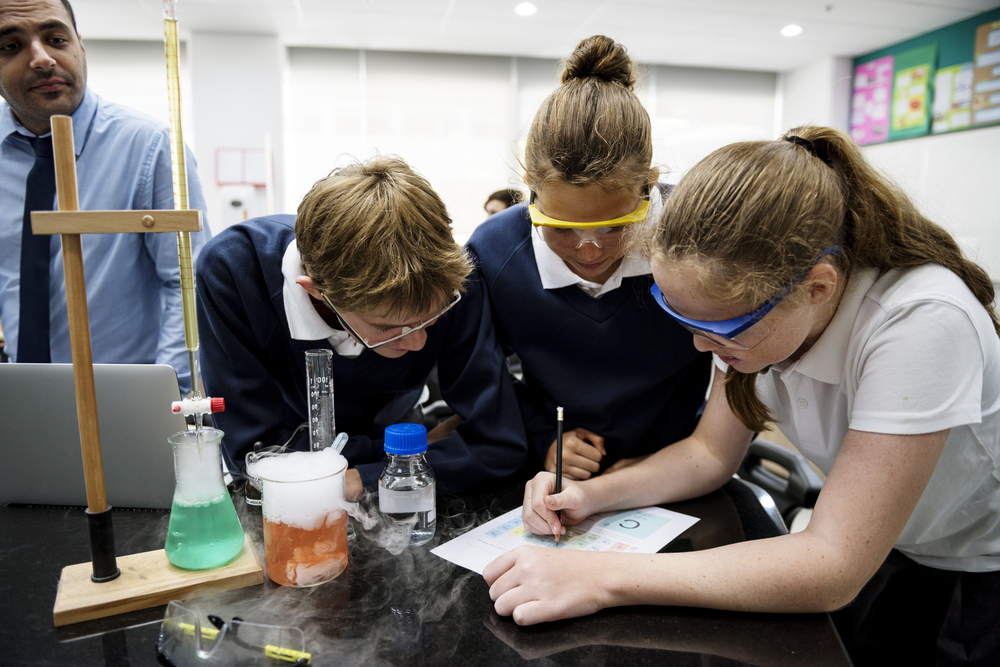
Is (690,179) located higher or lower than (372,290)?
higher

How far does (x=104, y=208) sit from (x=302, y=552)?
138 centimetres

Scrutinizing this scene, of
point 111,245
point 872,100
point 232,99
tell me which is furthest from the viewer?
point 872,100

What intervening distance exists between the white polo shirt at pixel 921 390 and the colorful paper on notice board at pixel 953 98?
17.4 feet

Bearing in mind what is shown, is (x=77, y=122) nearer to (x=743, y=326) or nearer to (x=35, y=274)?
(x=35, y=274)

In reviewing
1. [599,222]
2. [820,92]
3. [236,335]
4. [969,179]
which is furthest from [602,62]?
[820,92]

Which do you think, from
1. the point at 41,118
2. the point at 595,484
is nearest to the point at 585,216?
the point at 595,484

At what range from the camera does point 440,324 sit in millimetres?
1306

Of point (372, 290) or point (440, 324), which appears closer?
point (372, 290)

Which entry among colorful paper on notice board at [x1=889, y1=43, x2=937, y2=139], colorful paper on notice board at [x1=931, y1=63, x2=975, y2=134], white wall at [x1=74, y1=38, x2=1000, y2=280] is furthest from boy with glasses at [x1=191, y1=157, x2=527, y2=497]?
colorful paper on notice board at [x1=889, y1=43, x2=937, y2=139]

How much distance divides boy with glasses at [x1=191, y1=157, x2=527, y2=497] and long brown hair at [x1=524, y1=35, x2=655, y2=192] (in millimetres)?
234

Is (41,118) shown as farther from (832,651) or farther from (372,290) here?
(832,651)

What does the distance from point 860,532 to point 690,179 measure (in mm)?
535

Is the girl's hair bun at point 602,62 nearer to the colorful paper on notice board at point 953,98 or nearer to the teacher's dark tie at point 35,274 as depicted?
the teacher's dark tie at point 35,274

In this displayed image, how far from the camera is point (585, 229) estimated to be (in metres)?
1.15
